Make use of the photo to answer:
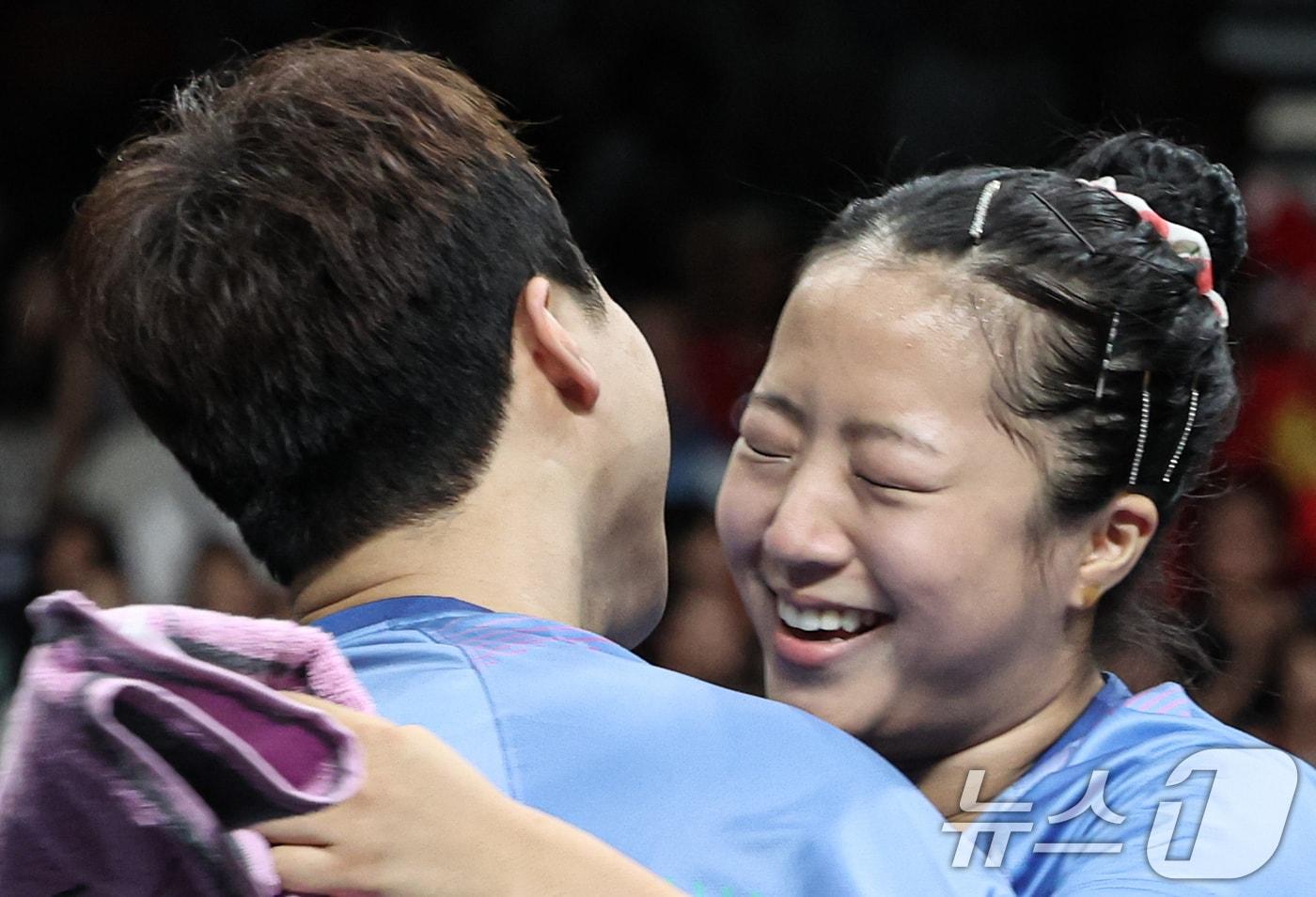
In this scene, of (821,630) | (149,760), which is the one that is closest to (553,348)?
(149,760)

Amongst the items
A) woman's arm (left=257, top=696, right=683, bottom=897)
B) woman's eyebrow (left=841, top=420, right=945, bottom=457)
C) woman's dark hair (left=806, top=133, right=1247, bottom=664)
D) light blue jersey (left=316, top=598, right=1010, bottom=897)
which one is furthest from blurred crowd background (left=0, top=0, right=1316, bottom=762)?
woman's arm (left=257, top=696, right=683, bottom=897)

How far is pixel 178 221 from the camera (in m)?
1.14

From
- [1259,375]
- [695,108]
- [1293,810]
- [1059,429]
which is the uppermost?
[1059,429]

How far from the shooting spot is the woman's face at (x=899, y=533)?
1.52 m

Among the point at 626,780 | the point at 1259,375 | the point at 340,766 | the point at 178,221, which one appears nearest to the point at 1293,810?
the point at 626,780

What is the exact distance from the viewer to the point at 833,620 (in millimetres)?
1571

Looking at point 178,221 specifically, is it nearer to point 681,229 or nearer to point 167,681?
point 167,681

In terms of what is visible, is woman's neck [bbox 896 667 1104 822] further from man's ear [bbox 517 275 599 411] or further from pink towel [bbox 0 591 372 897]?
pink towel [bbox 0 591 372 897]

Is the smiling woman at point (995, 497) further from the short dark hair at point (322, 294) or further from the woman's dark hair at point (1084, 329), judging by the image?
the short dark hair at point (322, 294)

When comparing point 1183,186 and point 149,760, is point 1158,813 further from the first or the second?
point 149,760

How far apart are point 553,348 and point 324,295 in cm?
16

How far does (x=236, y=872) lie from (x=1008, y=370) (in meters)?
0.91

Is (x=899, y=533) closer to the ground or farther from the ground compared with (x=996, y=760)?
farther from the ground

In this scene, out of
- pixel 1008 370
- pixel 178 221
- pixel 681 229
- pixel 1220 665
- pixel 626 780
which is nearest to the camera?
pixel 626 780
